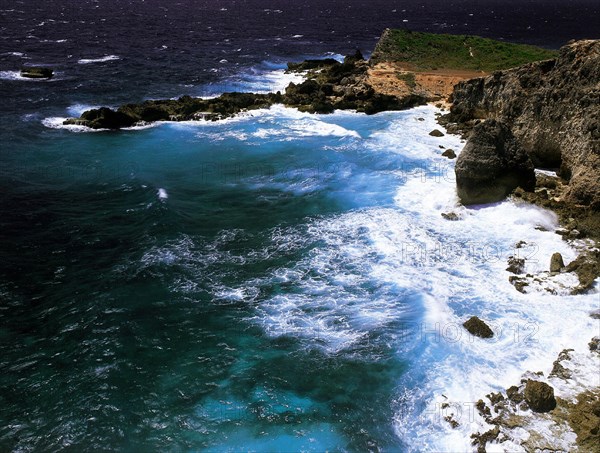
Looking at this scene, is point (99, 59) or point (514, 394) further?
point (99, 59)

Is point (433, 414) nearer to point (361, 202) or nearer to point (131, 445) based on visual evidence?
point (131, 445)

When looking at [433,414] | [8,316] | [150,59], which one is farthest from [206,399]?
[150,59]

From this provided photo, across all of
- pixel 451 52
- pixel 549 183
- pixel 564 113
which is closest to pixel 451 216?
pixel 549 183

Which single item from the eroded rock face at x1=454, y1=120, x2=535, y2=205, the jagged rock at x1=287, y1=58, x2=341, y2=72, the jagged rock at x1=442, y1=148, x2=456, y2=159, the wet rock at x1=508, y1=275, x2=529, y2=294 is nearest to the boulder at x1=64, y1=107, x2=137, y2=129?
the jagged rock at x1=442, y1=148, x2=456, y2=159

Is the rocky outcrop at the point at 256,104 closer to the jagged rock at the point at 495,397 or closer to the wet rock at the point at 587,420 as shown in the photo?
the jagged rock at the point at 495,397

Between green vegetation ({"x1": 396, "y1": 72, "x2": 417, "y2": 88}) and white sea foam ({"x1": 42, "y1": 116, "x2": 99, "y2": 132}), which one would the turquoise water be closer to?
white sea foam ({"x1": 42, "y1": 116, "x2": 99, "y2": 132})

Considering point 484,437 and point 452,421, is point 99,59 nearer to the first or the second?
point 452,421
